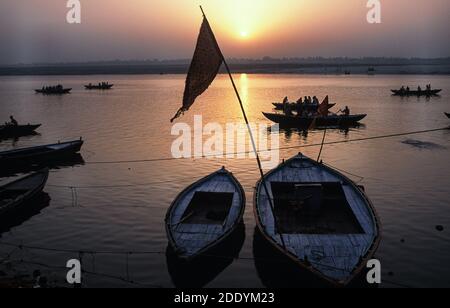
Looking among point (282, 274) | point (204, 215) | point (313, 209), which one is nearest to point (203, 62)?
point (282, 274)

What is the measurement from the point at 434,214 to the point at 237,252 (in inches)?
421

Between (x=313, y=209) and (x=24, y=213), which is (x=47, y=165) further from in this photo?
(x=313, y=209)

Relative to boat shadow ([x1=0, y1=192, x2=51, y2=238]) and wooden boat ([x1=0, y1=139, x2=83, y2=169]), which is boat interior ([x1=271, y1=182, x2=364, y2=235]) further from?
wooden boat ([x1=0, y1=139, x2=83, y2=169])

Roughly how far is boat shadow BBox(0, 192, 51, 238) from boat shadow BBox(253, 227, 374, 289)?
12.2 metres

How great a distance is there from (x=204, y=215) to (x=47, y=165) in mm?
20020

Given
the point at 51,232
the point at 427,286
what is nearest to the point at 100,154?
the point at 51,232

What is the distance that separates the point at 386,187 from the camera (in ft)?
87.6

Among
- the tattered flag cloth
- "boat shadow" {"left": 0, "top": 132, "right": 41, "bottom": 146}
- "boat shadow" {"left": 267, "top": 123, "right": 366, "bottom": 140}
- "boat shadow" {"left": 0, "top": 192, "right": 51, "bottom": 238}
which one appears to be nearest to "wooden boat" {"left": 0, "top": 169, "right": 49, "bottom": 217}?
"boat shadow" {"left": 0, "top": 192, "right": 51, "bottom": 238}

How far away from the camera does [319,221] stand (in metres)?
18.3

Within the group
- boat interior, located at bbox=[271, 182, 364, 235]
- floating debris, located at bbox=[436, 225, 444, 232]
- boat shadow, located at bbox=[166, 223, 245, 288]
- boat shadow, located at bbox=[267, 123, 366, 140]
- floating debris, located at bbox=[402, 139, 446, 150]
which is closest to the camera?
boat shadow, located at bbox=[166, 223, 245, 288]

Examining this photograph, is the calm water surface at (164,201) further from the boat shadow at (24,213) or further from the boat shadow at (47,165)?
the boat shadow at (47,165)

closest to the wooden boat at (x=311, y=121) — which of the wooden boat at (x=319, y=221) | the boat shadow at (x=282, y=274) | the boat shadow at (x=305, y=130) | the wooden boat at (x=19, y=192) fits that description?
the boat shadow at (x=305, y=130)

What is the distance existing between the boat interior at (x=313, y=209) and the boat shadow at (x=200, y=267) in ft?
8.21

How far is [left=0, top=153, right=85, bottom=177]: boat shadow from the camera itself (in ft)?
105
